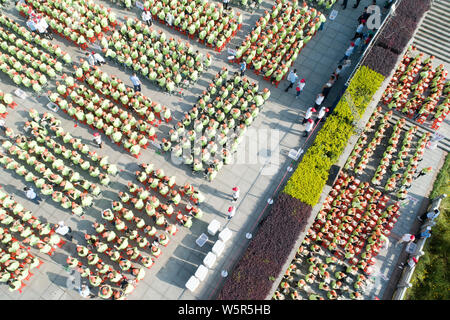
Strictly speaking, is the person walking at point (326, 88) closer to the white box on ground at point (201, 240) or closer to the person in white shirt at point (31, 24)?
the white box on ground at point (201, 240)

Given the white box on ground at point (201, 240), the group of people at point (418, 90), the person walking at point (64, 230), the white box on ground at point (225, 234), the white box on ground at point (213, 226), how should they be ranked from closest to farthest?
1. the person walking at point (64, 230)
2. the white box on ground at point (225, 234)
3. the white box on ground at point (213, 226)
4. the white box on ground at point (201, 240)
5. the group of people at point (418, 90)

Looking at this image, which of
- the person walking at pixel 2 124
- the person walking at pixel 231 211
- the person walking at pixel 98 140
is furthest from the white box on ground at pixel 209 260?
the person walking at pixel 2 124

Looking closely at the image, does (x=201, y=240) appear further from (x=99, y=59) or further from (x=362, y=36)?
(x=362, y=36)

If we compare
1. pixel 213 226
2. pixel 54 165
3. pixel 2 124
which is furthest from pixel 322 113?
pixel 2 124

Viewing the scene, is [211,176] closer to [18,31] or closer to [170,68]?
[170,68]

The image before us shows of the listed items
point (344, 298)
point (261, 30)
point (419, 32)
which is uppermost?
point (419, 32)

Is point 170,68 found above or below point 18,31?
above

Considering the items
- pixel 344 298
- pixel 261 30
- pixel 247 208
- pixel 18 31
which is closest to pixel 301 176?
pixel 247 208
